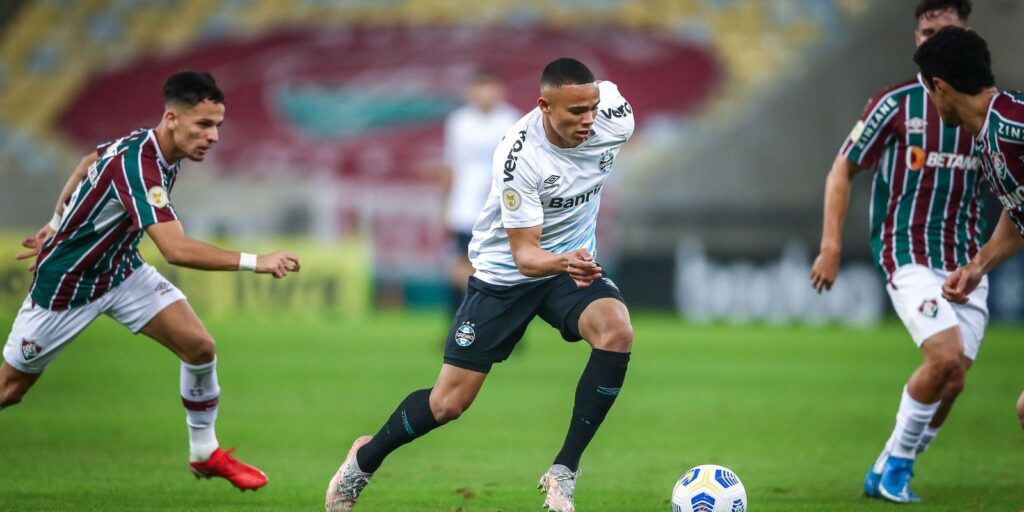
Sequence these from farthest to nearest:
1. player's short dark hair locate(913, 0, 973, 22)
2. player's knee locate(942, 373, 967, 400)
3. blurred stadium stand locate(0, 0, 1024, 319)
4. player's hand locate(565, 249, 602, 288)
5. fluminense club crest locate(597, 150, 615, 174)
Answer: blurred stadium stand locate(0, 0, 1024, 319), player's short dark hair locate(913, 0, 973, 22), player's knee locate(942, 373, 967, 400), fluminense club crest locate(597, 150, 615, 174), player's hand locate(565, 249, 602, 288)

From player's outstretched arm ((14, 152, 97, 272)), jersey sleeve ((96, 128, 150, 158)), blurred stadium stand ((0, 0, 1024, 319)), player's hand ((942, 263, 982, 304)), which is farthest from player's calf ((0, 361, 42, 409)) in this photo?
blurred stadium stand ((0, 0, 1024, 319))

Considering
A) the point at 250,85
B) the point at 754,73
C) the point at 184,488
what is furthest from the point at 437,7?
the point at 184,488

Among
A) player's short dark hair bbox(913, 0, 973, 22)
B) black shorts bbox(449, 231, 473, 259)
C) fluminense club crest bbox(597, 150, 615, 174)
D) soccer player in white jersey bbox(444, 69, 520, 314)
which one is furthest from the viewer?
black shorts bbox(449, 231, 473, 259)

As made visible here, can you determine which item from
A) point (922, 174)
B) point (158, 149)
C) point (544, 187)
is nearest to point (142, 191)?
→ point (158, 149)

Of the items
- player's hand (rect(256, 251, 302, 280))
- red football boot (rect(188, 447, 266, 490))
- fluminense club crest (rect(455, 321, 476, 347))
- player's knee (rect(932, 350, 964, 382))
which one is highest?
player's hand (rect(256, 251, 302, 280))

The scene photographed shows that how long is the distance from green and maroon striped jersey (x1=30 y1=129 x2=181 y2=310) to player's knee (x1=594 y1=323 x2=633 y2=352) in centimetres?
217

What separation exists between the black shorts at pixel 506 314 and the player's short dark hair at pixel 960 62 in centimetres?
172

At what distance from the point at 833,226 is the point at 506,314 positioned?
186cm

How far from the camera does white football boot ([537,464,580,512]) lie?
542 cm

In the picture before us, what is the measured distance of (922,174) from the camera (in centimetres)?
652

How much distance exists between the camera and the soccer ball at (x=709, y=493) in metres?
5.39

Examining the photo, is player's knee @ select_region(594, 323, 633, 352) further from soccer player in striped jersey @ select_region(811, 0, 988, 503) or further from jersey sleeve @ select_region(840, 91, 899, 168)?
jersey sleeve @ select_region(840, 91, 899, 168)

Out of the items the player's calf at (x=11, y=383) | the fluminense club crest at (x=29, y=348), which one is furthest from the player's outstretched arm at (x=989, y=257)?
the player's calf at (x=11, y=383)

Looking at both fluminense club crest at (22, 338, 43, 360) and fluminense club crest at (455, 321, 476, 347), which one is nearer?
fluminense club crest at (455, 321, 476, 347)
